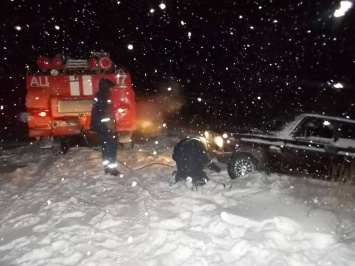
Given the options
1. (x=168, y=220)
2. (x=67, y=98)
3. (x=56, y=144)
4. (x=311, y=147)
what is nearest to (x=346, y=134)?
(x=311, y=147)

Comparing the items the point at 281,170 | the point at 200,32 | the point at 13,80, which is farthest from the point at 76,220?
Answer: the point at 13,80

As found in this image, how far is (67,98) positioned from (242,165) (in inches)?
183

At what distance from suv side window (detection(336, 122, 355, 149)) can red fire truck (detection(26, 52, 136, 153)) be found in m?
4.96

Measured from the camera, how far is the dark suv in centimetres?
577

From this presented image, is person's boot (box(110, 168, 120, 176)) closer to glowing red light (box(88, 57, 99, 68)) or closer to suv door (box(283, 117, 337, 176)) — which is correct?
glowing red light (box(88, 57, 99, 68))

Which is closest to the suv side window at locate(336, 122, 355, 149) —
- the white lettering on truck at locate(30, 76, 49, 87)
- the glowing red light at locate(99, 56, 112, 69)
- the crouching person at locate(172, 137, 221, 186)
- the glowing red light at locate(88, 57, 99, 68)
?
the crouching person at locate(172, 137, 221, 186)

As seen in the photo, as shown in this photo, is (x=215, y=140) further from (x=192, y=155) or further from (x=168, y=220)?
(x=168, y=220)

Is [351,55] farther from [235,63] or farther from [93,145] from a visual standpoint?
[93,145]

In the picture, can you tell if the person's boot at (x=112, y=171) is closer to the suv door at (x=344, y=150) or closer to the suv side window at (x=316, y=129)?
the suv side window at (x=316, y=129)

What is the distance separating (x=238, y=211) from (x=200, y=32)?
34.8ft

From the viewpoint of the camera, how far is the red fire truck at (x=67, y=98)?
7.86m

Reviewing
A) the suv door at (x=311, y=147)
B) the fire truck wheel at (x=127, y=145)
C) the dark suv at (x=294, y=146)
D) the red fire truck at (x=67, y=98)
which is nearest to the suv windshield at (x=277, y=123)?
the dark suv at (x=294, y=146)

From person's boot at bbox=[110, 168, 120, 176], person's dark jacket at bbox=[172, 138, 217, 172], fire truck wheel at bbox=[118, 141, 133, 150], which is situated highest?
person's dark jacket at bbox=[172, 138, 217, 172]

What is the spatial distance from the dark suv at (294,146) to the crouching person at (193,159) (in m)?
0.83
